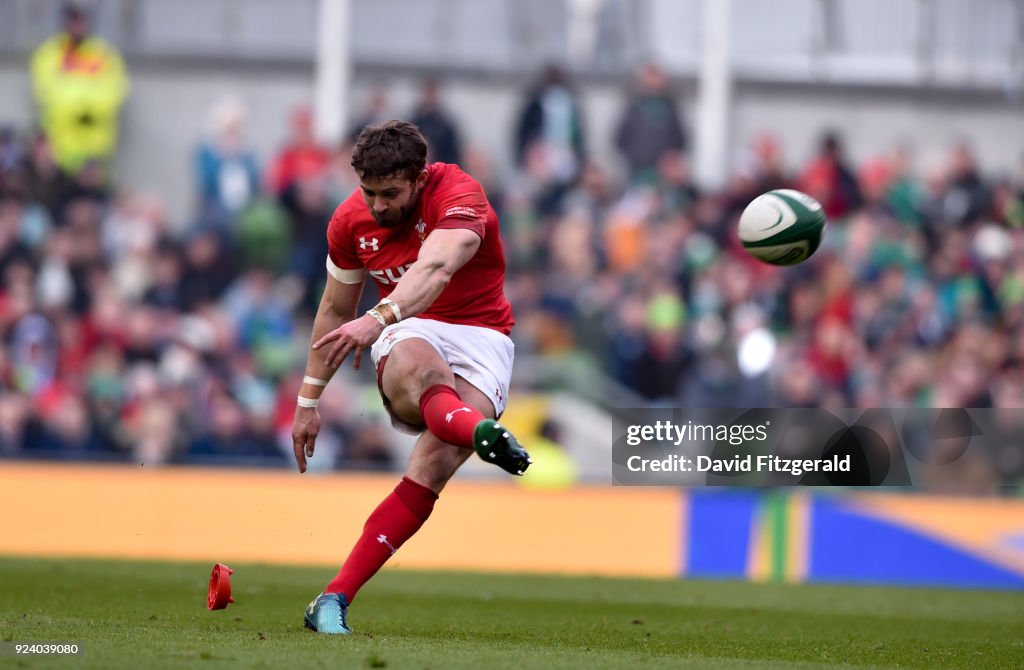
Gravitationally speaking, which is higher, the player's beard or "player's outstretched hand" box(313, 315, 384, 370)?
the player's beard

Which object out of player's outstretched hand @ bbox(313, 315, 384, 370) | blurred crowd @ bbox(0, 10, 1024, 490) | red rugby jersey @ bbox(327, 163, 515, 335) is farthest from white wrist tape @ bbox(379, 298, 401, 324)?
blurred crowd @ bbox(0, 10, 1024, 490)

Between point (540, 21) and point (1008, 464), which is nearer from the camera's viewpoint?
point (1008, 464)

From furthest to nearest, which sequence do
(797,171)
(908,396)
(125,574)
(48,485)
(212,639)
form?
1. (797,171)
2. (908,396)
3. (48,485)
4. (125,574)
5. (212,639)

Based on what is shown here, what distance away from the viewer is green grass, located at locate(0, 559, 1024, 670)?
650 cm

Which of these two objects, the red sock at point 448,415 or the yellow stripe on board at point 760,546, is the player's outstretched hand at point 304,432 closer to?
the red sock at point 448,415

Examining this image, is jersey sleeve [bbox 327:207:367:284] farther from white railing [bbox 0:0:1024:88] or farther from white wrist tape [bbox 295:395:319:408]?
white railing [bbox 0:0:1024:88]

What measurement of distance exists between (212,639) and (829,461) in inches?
363

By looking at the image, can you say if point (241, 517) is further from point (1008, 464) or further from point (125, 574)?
point (1008, 464)

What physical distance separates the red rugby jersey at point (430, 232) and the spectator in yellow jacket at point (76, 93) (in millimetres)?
12046

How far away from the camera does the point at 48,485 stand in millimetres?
14750

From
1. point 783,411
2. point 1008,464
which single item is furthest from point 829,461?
point 1008,464

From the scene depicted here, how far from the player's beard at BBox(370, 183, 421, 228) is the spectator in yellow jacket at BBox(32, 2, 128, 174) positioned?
40.3 feet

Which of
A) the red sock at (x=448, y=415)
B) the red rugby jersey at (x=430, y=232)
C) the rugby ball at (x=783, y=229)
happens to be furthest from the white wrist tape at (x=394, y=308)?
the rugby ball at (x=783, y=229)

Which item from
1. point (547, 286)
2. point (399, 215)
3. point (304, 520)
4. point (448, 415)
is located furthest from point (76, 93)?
point (448, 415)
